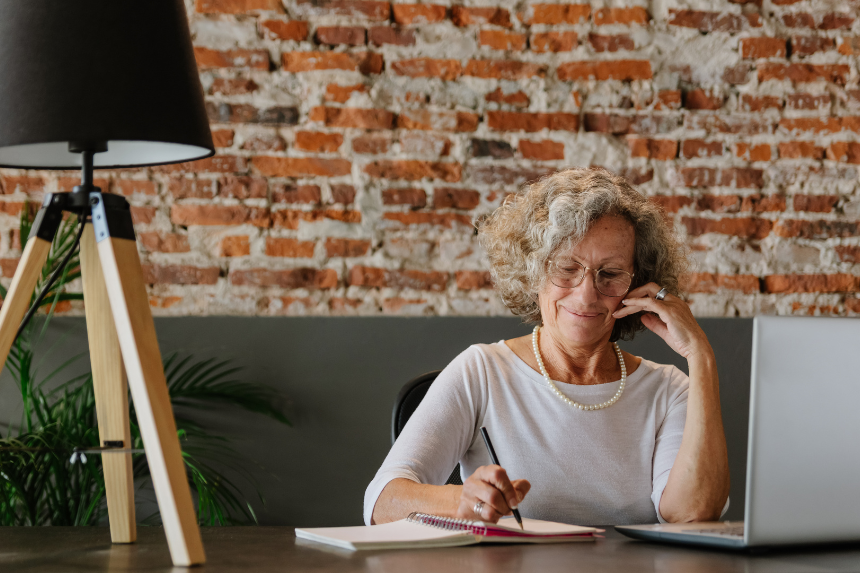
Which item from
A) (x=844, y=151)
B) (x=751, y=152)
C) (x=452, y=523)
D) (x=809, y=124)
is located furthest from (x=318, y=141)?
(x=844, y=151)

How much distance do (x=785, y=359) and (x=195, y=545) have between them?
79cm

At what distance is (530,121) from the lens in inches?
101

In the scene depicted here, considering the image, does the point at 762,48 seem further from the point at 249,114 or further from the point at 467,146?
the point at 249,114

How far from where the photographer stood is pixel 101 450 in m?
1.05

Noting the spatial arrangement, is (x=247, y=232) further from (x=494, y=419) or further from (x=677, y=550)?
(x=677, y=550)

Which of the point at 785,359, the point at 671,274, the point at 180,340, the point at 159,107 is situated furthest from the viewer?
the point at 180,340

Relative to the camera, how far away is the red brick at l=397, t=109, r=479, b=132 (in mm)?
2514

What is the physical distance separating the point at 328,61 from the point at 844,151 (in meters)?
1.80

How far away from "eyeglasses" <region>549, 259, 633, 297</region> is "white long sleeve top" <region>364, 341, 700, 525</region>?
0.79ft

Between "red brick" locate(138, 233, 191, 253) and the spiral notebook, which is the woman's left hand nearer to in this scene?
the spiral notebook

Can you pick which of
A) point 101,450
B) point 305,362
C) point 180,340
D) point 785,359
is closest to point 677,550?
point 785,359

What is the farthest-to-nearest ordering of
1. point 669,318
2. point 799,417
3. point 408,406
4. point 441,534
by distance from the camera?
point 408,406, point 669,318, point 441,534, point 799,417

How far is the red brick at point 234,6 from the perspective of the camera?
2.47m

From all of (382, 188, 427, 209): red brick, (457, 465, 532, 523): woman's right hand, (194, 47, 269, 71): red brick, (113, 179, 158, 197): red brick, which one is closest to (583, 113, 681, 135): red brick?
(382, 188, 427, 209): red brick
